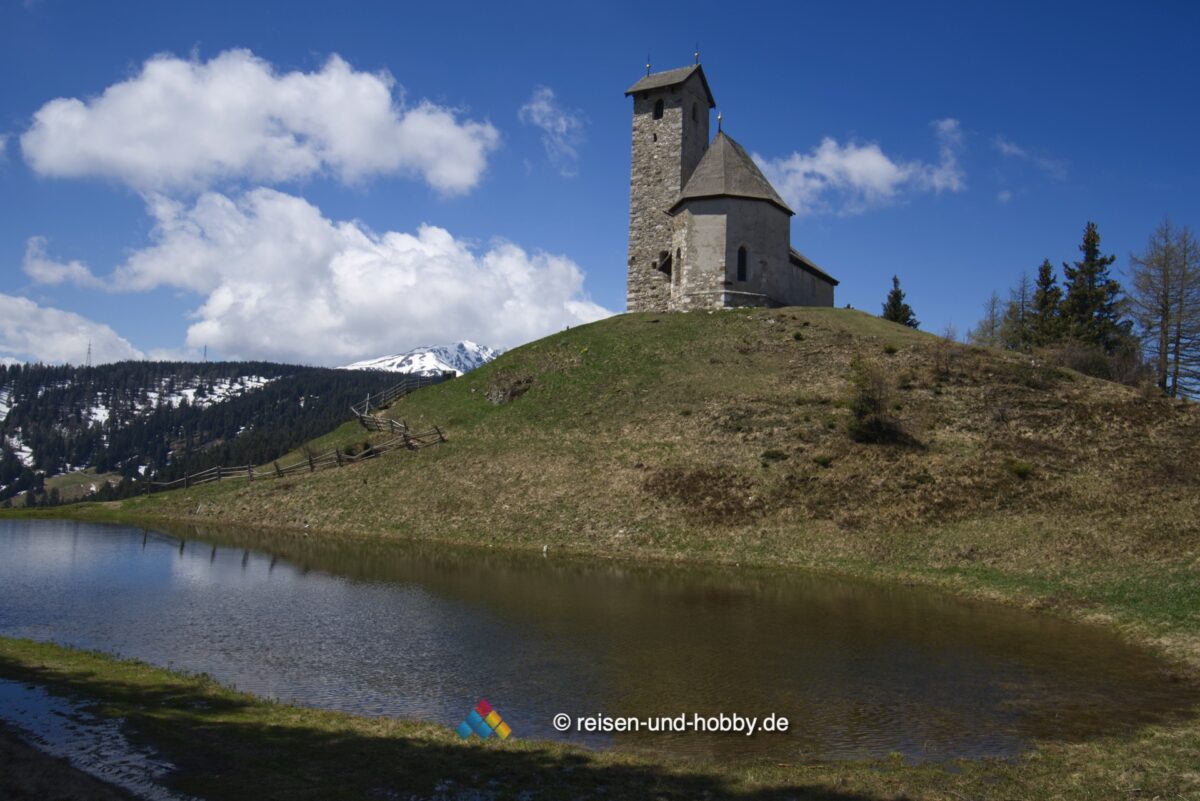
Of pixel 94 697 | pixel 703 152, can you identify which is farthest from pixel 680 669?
pixel 703 152

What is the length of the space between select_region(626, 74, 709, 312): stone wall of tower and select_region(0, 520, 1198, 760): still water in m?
39.7

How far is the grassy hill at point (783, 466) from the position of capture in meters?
30.0

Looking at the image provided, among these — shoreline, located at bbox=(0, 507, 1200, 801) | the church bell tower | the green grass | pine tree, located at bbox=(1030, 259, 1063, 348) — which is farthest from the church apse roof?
shoreline, located at bbox=(0, 507, 1200, 801)

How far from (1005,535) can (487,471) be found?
25.4 m

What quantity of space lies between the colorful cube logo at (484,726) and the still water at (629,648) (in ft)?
1.19

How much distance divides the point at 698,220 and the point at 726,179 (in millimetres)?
3733

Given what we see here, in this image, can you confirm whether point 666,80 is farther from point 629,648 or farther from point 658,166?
point 629,648

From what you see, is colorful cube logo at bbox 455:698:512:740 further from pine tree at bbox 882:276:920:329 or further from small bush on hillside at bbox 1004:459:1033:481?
pine tree at bbox 882:276:920:329

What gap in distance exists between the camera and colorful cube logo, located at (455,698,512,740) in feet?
38.3

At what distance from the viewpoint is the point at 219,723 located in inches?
453

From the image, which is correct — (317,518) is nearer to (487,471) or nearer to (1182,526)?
(487,471)

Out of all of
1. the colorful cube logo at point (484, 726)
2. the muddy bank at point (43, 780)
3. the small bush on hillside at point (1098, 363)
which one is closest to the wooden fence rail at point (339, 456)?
the colorful cube logo at point (484, 726)

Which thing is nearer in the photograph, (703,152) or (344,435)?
(344,435)

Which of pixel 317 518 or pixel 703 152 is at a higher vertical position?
pixel 703 152
